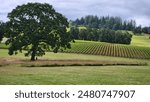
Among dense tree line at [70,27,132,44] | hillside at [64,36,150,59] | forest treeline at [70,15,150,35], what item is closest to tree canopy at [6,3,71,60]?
hillside at [64,36,150,59]

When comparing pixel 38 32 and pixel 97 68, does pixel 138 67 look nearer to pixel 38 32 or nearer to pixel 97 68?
pixel 97 68

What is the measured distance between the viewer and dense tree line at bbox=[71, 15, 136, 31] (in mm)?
22375

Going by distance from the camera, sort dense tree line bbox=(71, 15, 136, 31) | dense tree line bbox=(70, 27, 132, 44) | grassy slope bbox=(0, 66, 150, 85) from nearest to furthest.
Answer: grassy slope bbox=(0, 66, 150, 85), dense tree line bbox=(71, 15, 136, 31), dense tree line bbox=(70, 27, 132, 44)

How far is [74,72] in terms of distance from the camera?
22.5 meters

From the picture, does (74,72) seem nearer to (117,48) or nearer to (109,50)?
(109,50)

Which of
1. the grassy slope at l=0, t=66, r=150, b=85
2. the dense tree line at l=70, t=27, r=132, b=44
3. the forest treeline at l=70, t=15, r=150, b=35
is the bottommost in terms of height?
the grassy slope at l=0, t=66, r=150, b=85

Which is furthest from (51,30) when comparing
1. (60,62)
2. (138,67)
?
(138,67)

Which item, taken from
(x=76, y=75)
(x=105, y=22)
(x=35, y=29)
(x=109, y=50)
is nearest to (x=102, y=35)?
(x=105, y=22)

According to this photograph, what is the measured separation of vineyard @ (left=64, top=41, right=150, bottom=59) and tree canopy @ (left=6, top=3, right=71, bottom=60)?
0.58 m

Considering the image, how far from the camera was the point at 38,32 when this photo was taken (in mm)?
24703

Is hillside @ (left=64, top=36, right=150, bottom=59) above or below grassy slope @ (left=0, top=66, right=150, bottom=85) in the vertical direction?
above

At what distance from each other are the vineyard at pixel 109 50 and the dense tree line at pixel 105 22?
845 millimetres

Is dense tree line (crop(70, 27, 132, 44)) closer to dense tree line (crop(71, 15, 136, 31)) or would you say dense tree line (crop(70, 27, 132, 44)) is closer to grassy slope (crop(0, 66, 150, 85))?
dense tree line (crop(71, 15, 136, 31))

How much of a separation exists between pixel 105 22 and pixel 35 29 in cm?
405
